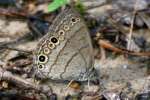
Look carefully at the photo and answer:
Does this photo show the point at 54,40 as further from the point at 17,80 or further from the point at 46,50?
the point at 17,80

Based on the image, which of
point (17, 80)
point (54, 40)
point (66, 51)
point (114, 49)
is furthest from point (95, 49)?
point (17, 80)

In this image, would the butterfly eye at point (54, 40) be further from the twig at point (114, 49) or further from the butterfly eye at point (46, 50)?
the twig at point (114, 49)

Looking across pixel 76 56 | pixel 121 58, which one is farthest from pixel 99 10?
pixel 76 56

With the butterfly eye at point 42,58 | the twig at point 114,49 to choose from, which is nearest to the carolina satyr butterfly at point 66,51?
the butterfly eye at point 42,58

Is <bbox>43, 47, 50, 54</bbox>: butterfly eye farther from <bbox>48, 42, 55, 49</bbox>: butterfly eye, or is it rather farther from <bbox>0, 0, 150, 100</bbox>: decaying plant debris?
<bbox>0, 0, 150, 100</bbox>: decaying plant debris

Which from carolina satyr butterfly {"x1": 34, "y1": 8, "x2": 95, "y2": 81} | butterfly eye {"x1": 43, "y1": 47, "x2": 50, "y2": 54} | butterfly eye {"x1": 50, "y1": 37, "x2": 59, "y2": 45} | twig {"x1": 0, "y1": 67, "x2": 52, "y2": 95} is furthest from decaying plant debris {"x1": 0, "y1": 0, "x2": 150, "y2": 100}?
butterfly eye {"x1": 50, "y1": 37, "x2": 59, "y2": 45}

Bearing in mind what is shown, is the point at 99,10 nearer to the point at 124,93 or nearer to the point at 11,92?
the point at 124,93
